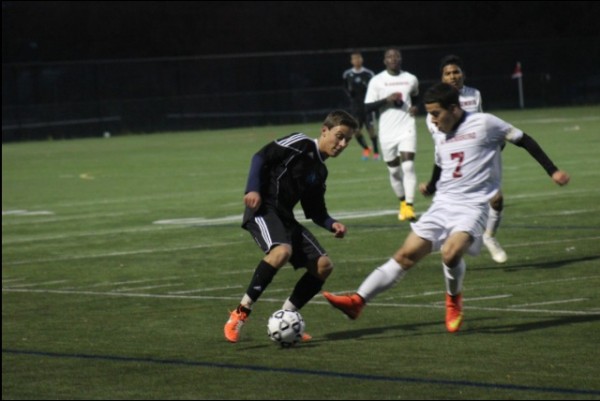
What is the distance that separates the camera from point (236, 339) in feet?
41.5

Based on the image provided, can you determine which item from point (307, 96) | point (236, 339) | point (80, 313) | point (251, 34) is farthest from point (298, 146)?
point (251, 34)

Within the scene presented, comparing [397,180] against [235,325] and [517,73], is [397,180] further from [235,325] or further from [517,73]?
[517,73]

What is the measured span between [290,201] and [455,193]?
1277mm

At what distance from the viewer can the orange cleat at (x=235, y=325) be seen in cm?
1259

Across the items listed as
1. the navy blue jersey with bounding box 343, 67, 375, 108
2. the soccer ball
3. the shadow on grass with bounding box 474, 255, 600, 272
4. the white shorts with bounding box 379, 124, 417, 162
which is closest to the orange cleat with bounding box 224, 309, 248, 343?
the soccer ball

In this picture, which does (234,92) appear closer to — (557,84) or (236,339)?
(557,84)

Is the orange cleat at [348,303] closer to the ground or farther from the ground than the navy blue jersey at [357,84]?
farther from the ground

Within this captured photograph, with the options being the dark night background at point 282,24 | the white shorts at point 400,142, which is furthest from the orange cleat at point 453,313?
the dark night background at point 282,24

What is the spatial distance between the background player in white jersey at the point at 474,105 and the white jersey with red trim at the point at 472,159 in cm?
313

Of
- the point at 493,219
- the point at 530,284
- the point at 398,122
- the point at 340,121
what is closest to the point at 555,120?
the point at 398,122

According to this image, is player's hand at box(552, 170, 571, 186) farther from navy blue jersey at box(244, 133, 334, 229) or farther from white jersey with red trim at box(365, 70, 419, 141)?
white jersey with red trim at box(365, 70, 419, 141)

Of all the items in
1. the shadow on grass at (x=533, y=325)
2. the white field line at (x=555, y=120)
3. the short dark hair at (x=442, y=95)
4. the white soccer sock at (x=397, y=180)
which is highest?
the short dark hair at (x=442, y=95)

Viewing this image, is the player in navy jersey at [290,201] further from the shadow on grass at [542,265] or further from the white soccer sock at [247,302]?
the shadow on grass at [542,265]

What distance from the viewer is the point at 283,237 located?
1238cm
